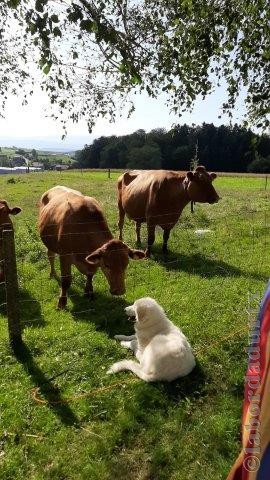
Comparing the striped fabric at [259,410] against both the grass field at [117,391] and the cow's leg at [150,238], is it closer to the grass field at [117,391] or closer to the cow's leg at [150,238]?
the grass field at [117,391]

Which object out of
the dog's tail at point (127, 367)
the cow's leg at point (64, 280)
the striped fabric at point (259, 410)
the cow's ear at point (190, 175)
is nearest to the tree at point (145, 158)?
the cow's ear at point (190, 175)

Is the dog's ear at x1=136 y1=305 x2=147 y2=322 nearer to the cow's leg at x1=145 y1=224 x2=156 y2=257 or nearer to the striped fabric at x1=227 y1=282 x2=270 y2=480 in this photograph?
the striped fabric at x1=227 y1=282 x2=270 y2=480

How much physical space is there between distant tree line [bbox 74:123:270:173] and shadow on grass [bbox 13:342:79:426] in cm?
6623

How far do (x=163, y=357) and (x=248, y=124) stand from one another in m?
4.34

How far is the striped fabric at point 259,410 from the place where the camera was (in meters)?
2.10

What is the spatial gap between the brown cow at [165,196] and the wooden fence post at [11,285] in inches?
208

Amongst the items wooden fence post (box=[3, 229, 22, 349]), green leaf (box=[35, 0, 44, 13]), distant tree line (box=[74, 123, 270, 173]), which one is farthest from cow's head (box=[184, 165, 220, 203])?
distant tree line (box=[74, 123, 270, 173])

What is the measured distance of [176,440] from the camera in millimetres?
4262

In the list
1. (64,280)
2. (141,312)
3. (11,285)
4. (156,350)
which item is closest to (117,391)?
(156,350)

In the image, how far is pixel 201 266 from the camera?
9.73m

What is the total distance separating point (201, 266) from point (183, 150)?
6566 cm

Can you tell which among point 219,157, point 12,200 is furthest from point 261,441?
point 219,157

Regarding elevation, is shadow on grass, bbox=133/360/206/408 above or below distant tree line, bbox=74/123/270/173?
below

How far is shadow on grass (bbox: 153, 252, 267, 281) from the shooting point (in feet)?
30.0
